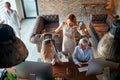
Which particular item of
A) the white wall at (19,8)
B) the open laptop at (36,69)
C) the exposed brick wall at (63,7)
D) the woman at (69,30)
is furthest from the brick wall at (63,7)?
the open laptop at (36,69)

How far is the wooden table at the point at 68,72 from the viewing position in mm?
3073

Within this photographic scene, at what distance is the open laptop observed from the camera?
2.72m

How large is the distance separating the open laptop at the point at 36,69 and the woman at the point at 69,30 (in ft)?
5.28

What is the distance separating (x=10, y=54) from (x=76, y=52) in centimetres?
214

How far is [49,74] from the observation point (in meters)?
2.79

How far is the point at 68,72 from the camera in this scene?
10.5 ft

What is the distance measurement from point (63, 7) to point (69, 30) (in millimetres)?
5017

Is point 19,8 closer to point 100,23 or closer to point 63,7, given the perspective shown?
point 63,7

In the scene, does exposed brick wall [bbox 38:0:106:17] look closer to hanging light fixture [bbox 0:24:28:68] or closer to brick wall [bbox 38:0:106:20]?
brick wall [bbox 38:0:106:20]

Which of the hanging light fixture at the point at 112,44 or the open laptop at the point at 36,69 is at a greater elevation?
the hanging light fixture at the point at 112,44

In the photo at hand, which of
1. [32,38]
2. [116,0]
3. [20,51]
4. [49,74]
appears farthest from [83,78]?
[116,0]

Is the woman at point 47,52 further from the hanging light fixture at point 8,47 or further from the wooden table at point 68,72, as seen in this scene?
the hanging light fixture at point 8,47

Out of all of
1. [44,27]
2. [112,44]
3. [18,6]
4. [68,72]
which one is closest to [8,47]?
[112,44]

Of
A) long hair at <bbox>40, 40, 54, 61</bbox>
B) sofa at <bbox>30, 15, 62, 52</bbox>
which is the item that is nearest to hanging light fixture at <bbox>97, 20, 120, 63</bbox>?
long hair at <bbox>40, 40, 54, 61</bbox>
